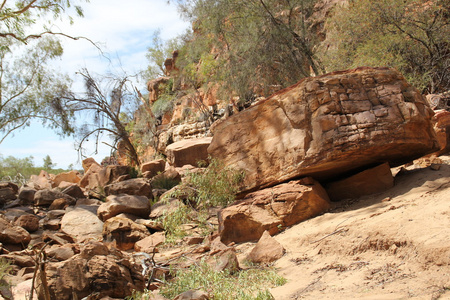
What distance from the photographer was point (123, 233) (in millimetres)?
7750

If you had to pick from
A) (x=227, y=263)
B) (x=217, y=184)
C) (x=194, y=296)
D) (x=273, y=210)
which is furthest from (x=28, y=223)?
(x=194, y=296)

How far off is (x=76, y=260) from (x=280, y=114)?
3717 mm

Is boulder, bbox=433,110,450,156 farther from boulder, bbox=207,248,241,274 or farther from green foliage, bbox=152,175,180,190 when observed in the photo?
green foliage, bbox=152,175,180,190

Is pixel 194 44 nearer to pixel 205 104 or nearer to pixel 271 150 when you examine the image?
pixel 205 104

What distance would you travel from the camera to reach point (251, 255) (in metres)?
4.65

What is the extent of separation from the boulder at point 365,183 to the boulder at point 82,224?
5186mm

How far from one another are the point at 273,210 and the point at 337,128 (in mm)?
1494

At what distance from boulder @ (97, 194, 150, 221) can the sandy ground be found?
13.8ft

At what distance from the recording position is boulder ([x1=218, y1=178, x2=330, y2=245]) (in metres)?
5.57

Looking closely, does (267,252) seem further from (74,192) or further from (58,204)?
(74,192)

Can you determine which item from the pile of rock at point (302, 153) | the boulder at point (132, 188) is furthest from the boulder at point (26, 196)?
the pile of rock at point (302, 153)

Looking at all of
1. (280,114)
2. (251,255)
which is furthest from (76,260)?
(280,114)

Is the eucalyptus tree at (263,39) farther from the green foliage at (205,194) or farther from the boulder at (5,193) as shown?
the boulder at (5,193)

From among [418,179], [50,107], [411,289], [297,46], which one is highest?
[50,107]
